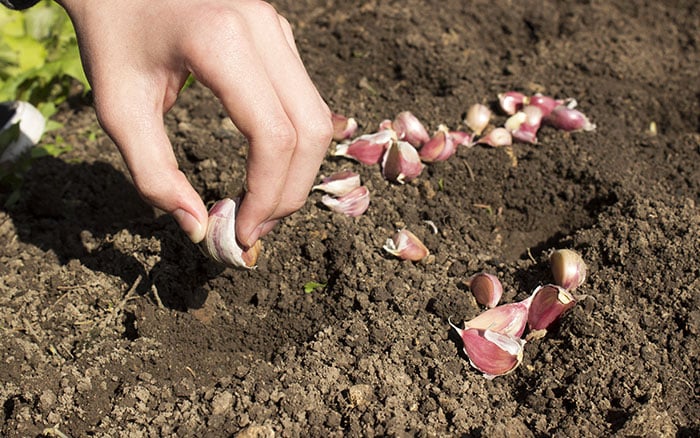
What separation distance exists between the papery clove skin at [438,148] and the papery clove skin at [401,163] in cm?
8

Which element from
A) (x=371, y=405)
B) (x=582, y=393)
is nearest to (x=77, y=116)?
(x=371, y=405)

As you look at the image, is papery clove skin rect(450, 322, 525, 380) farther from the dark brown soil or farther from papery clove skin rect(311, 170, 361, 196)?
papery clove skin rect(311, 170, 361, 196)

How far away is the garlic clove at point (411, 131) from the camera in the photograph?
3.16 meters

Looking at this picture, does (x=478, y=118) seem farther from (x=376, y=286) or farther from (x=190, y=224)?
(x=190, y=224)

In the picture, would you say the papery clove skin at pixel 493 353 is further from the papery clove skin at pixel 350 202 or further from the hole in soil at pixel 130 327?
the hole in soil at pixel 130 327

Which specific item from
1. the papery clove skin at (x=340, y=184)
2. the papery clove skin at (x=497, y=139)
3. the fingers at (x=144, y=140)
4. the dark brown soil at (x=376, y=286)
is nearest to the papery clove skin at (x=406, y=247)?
the dark brown soil at (x=376, y=286)

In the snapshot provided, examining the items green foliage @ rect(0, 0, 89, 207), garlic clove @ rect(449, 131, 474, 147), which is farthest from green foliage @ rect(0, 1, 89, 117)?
garlic clove @ rect(449, 131, 474, 147)

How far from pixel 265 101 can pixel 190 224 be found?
0.43m

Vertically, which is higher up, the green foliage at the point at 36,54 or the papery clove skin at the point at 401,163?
the green foliage at the point at 36,54

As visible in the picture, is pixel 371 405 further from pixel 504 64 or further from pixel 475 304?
pixel 504 64

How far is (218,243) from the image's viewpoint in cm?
213

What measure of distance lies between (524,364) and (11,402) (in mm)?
1569

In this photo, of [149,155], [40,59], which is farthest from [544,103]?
[40,59]

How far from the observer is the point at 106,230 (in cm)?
287
